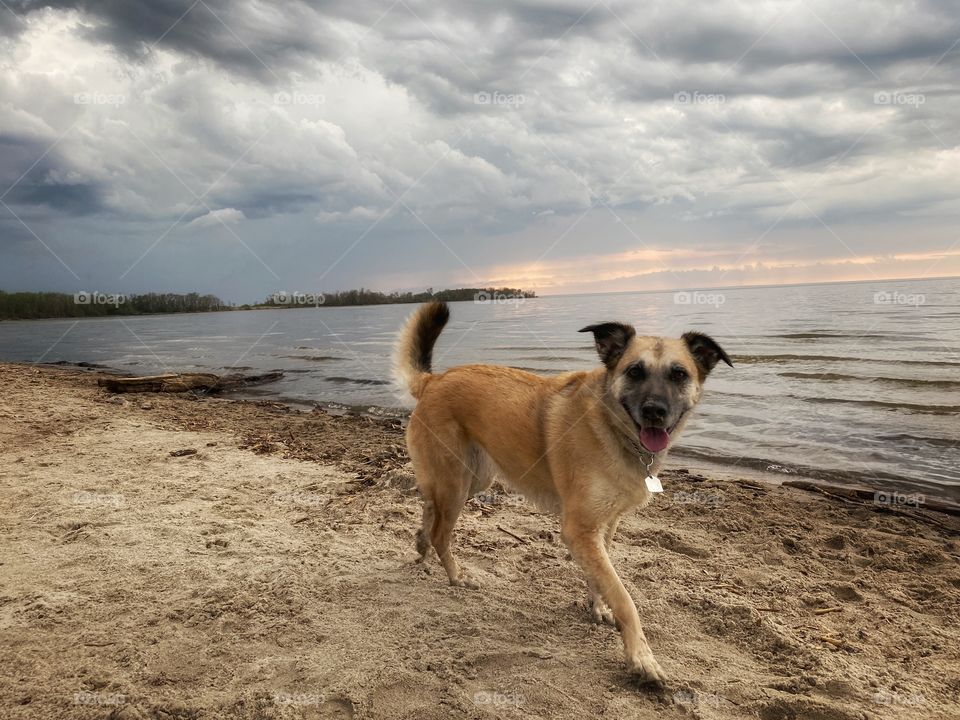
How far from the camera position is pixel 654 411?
3.66 metres

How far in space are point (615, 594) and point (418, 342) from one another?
280 centimetres

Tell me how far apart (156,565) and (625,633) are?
3.53 m

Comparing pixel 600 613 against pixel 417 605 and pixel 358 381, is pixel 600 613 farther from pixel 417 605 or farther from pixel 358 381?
pixel 358 381

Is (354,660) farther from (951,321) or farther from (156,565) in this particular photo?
(951,321)

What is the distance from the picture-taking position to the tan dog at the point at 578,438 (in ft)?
12.1

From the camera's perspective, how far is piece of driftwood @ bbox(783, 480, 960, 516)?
20.5 ft

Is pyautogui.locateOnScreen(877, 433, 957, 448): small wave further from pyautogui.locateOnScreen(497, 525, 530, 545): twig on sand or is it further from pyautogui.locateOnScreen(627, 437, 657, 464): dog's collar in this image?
pyautogui.locateOnScreen(627, 437, 657, 464): dog's collar

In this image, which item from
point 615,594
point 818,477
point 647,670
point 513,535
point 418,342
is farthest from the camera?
point 818,477

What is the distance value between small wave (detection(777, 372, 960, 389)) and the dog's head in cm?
1197

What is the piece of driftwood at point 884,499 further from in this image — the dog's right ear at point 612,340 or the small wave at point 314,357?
the small wave at point 314,357

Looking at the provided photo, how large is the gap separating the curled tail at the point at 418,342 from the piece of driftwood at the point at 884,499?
17.3 ft

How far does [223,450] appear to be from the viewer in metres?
8.02

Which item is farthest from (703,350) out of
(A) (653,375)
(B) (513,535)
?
(B) (513,535)

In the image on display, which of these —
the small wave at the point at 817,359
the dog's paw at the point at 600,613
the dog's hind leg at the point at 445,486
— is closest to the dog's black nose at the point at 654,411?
the dog's paw at the point at 600,613
